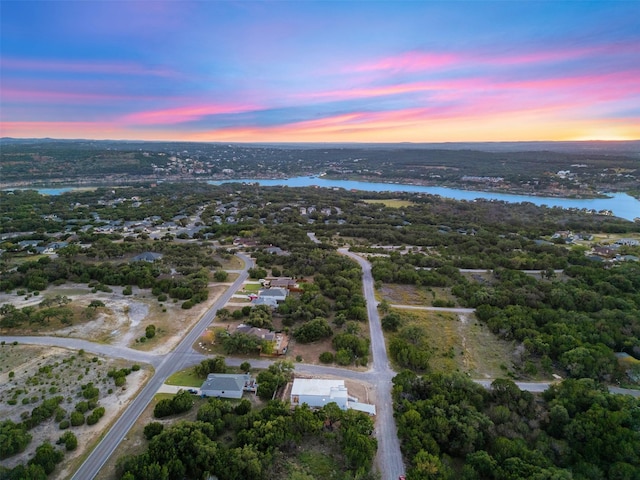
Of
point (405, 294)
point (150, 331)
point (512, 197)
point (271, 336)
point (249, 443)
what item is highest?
point (512, 197)

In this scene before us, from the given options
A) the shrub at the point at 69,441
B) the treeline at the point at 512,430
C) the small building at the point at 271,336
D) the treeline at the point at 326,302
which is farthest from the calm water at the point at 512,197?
the shrub at the point at 69,441

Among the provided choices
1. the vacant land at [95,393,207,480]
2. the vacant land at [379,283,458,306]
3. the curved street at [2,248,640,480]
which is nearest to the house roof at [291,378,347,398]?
the curved street at [2,248,640,480]

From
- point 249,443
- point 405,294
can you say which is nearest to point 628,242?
point 405,294

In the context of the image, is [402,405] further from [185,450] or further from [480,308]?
[480,308]

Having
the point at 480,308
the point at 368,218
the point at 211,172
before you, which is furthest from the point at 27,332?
the point at 211,172

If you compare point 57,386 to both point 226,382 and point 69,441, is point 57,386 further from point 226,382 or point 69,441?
point 226,382

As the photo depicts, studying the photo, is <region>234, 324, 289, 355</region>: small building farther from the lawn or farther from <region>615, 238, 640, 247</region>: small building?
<region>615, 238, 640, 247</region>: small building
